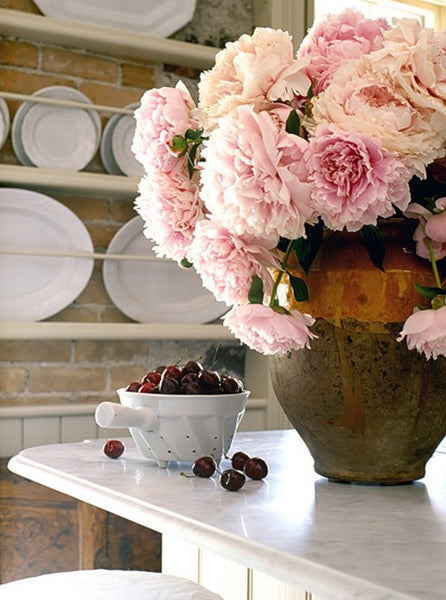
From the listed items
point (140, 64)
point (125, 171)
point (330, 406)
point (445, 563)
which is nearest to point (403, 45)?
point (330, 406)

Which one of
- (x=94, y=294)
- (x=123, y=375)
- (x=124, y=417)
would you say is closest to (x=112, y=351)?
(x=123, y=375)

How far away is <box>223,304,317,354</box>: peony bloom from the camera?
897 mm

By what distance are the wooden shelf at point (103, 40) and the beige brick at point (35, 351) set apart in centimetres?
86

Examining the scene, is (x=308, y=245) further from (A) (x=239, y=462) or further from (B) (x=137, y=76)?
(B) (x=137, y=76)

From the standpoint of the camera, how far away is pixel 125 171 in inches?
103

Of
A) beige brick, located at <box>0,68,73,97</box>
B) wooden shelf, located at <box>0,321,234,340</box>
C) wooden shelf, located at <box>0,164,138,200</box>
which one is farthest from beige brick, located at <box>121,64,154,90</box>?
wooden shelf, located at <box>0,321,234,340</box>

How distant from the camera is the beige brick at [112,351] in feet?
8.61

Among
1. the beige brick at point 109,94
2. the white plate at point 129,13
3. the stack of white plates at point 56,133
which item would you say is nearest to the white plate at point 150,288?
the stack of white plates at point 56,133

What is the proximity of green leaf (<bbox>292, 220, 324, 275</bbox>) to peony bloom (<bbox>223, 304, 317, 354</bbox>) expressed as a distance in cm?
6

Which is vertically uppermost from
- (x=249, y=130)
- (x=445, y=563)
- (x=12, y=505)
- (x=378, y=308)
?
(x=249, y=130)

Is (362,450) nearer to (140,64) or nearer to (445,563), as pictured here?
(445,563)

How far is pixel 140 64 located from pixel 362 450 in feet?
6.67

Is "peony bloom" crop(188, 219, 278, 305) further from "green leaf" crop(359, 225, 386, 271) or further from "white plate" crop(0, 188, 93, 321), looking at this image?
"white plate" crop(0, 188, 93, 321)

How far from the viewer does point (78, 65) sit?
2.63 metres
